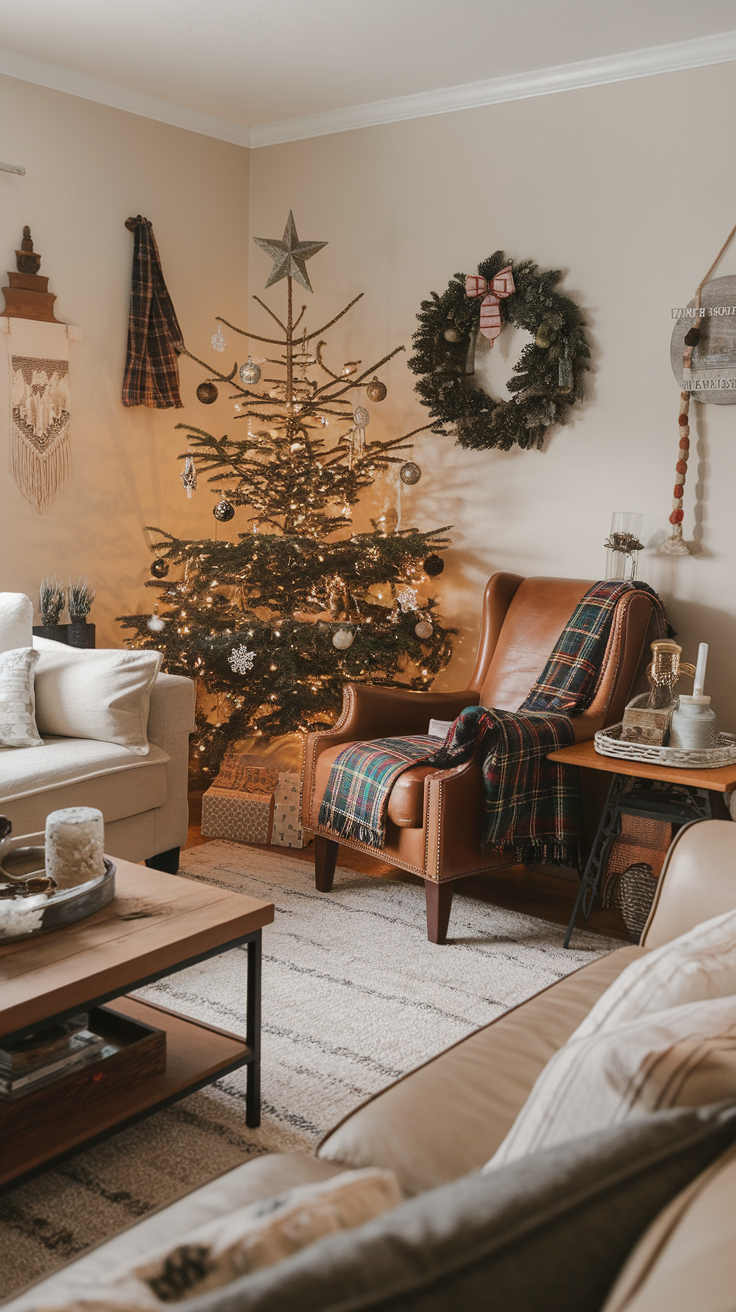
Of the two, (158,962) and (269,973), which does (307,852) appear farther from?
(158,962)

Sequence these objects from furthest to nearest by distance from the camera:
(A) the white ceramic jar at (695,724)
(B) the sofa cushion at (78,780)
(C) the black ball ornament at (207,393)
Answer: (C) the black ball ornament at (207,393), (A) the white ceramic jar at (695,724), (B) the sofa cushion at (78,780)

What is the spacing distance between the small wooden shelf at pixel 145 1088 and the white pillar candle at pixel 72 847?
37 centimetres

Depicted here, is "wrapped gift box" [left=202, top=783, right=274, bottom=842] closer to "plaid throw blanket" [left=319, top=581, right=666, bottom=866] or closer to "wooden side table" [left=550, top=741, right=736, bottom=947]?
"plaid throw blanket" [left=319, top=581, right=666, bottom=866]

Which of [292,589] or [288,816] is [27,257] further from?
[288,816]

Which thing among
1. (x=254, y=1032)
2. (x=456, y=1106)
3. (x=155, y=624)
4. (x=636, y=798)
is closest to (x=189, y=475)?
(x=155, y=624)

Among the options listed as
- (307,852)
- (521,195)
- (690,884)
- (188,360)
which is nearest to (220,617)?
(307,852)

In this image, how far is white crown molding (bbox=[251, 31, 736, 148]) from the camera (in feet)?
11.3

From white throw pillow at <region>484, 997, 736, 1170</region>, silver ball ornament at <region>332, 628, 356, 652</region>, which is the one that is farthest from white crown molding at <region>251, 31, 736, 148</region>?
white throw pillow at <region>484, 997, 736, 1170</region>

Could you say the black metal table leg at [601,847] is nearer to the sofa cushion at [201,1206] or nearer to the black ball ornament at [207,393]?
the sofa cushion at [201,1206]

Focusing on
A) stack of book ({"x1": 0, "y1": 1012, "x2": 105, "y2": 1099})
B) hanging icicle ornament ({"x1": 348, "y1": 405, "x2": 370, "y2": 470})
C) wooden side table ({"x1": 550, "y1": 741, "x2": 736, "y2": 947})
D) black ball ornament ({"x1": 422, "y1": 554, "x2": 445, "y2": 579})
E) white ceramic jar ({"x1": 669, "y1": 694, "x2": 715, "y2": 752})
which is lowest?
stack of book ({"x1": 0, "y1": 1012, "x2": 105, "y2": 1099})

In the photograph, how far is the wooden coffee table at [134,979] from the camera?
1645 millimetres

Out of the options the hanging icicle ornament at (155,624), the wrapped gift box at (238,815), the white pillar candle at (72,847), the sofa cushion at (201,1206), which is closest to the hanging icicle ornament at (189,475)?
the hanging icicle ornament at (155,624)

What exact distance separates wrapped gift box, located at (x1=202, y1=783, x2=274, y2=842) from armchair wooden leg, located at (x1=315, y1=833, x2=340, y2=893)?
0.49 metres

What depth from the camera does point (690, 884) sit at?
171 centimetres
